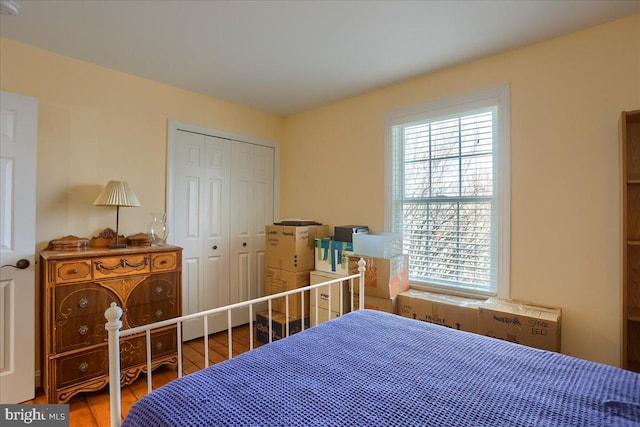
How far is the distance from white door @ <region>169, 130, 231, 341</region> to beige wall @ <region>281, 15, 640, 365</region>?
2.18 meters

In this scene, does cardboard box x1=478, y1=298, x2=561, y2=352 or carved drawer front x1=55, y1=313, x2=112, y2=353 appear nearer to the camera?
cardboard box x1=478, y1=298, x2=561, y2=352

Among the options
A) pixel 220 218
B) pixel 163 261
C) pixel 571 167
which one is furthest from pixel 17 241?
pixel 571 167

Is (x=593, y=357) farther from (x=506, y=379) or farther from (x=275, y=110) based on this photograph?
(x=275, y=110)

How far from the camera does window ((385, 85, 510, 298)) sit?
7.58 feet

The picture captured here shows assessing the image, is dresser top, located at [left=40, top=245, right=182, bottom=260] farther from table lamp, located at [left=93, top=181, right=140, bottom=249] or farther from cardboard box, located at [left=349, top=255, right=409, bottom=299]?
cardboard box, located at [left=349, top=255, right=409, bottom=299]

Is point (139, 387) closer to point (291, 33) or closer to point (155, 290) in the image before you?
point (155, 290)

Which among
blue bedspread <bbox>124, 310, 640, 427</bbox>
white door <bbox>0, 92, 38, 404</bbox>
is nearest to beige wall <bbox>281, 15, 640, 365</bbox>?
blue bedspread <bbox>124, 310, 640, 427</bbox>

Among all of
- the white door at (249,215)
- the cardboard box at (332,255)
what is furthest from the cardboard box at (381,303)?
the white door at (249,215)

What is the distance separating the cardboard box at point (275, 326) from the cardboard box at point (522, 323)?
1498 mm

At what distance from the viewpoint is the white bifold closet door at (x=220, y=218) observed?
9.91ft

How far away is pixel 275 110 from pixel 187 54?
1.34 metres

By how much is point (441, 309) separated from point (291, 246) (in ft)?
4.57

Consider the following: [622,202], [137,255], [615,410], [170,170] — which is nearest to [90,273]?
[137,255]

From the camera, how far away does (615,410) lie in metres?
0.92
